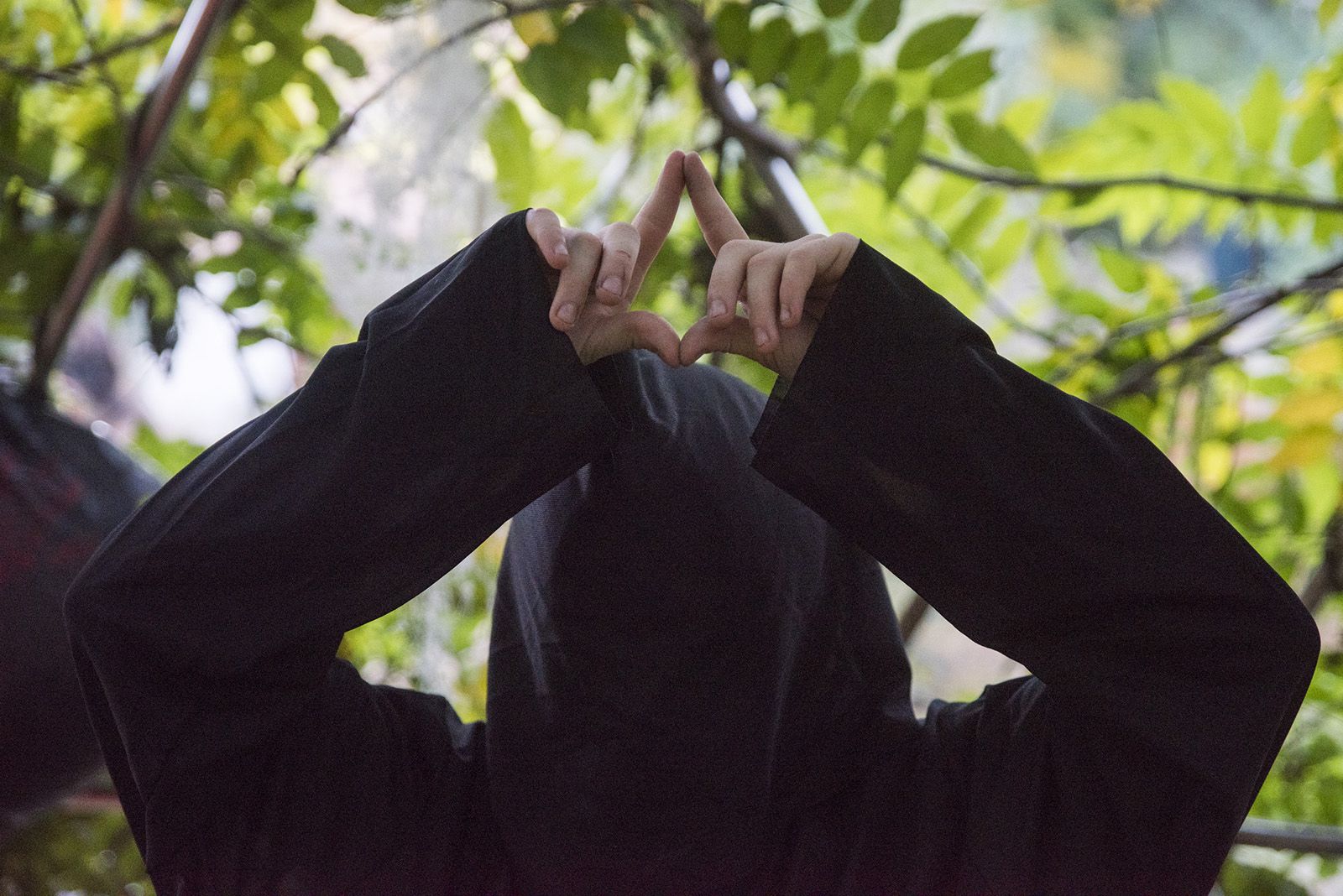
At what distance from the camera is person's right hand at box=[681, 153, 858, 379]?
39 cm

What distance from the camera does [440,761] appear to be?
47 centimetres

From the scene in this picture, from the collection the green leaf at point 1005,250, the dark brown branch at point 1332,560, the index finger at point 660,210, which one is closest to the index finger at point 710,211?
the index finger at point 660,210

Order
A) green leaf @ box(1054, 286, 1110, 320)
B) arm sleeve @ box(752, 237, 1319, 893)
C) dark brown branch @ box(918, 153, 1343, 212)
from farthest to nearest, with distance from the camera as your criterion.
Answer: green leaf @ box(1054, 286, 1110, 320), dark brown branch @ box(918, 153, 1343, 212), arm sleeve @ box(752, 237, 1319, 893)

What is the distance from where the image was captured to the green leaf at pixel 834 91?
0.70m

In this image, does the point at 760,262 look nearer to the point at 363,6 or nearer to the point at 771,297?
the point at 771,297

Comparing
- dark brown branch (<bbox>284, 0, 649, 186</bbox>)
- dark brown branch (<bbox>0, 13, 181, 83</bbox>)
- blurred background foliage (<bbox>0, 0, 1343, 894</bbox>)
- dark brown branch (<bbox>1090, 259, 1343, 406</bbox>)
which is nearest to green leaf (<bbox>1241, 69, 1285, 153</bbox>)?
blurred background foliage (<bbox>0, 0, 1343, 894</bbox>)

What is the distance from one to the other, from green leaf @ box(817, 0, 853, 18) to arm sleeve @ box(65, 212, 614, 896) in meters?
0.34

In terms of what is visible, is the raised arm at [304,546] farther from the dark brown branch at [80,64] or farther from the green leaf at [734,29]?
the dark brown branch at [80,64]

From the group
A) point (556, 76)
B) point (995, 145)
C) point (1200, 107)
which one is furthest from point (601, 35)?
point (1200, 107)

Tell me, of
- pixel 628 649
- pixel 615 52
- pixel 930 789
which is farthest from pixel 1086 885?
pixel 615 52

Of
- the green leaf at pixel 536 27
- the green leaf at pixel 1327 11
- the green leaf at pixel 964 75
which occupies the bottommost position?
the green leaf at pixel 964 75

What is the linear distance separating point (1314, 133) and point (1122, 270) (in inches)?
6.1

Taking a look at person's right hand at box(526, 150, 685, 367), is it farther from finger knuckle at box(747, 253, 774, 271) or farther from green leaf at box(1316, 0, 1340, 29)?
green leaf at box(1316, 0, 1340, 29)

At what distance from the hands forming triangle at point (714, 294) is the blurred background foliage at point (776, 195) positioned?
0.32 metres
